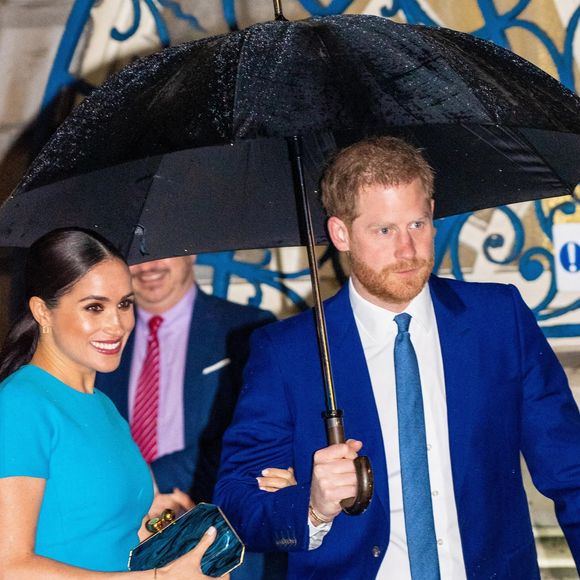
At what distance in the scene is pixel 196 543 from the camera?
2590mm

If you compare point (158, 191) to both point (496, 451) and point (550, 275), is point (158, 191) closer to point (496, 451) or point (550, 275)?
point (496, 451)

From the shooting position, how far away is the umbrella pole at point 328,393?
2.44 metres

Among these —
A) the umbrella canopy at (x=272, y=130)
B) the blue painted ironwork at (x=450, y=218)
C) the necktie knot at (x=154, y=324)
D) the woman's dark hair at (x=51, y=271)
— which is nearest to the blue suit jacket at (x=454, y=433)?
the umbrella canopy at (x=272, y=130)

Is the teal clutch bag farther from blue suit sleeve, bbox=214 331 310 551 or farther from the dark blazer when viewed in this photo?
the dark blazer

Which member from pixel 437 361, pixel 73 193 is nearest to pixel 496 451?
pixel 437 361

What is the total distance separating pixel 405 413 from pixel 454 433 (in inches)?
4.8

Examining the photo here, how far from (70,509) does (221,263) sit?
117 inches

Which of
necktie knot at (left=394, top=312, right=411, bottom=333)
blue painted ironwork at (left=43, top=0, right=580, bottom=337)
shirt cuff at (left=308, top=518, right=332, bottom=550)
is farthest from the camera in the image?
blue painted ironwork at (left=43, top=0, right=580, bottom=337)

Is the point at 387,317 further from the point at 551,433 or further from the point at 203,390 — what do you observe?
the point at 203,390

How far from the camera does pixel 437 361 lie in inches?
115

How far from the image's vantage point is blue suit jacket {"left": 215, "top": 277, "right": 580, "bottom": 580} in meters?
2.74

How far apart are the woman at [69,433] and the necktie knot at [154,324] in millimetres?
1862

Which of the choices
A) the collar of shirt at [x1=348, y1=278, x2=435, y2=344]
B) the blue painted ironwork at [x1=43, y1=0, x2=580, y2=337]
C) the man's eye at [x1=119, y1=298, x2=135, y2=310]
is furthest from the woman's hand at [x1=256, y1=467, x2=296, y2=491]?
the blue painted ironwork at [x1=43, y1=0, x2=580, y2=337]

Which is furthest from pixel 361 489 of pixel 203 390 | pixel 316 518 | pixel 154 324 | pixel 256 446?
pixel 154 324
